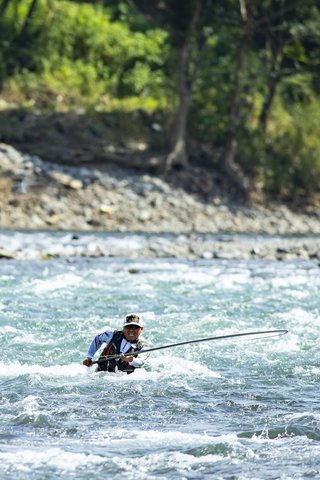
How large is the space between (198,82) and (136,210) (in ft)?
27.9

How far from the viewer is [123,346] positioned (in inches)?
559

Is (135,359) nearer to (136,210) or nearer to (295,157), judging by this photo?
(136,210)

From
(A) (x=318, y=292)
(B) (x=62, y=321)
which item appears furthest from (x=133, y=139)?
(B) (x=62, y=321)

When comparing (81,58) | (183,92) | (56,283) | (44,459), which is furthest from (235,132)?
(44,459)

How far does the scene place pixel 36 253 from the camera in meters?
26.1

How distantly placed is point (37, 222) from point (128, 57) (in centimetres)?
1605

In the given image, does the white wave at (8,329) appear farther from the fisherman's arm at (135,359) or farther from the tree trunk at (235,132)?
the tree trunk at (235,132)

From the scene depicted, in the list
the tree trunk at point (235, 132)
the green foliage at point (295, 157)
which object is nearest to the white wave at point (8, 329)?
the tree trunk at point (235, 132)

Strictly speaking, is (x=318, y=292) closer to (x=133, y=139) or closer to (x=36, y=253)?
(x=36, y=253)

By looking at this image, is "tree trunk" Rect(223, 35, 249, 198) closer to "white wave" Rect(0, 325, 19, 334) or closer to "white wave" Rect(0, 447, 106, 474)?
"white wave" Rect(0, 325, 19, 334)

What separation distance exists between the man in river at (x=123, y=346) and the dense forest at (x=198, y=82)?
26.0 metres

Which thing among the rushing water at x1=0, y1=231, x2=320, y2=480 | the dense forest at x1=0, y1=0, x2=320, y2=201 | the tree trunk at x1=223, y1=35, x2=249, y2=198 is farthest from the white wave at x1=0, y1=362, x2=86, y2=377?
the tree trunk at x1=223, y1=35, x2=249, y2=198

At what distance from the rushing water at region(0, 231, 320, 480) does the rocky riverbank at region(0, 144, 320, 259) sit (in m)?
8.66

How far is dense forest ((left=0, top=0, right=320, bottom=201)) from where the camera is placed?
133ft
